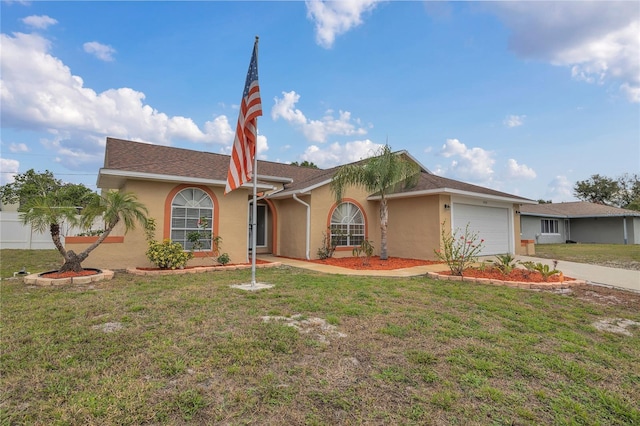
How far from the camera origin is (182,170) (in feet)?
34.9

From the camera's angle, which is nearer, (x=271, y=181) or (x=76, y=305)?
(x=76, y=305)

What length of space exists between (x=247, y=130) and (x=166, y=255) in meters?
4.77

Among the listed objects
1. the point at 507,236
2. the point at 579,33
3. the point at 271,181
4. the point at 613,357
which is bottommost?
the point at 613,357

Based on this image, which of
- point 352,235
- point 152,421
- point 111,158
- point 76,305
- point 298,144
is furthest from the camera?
point 298,144

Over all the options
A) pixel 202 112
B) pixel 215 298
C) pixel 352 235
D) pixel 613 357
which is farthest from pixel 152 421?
pixel 202 112

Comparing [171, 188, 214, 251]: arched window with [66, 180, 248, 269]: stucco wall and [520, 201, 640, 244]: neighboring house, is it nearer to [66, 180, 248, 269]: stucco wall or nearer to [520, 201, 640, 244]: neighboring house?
[66, 180, 248, 269]: stucco wall

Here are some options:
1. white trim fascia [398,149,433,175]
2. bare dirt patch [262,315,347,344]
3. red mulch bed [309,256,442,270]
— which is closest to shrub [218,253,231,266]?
red mulch bed [309,256,442,270]

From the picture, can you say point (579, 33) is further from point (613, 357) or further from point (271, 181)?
point (271, 181)

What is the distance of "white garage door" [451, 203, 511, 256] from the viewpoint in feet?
44.1

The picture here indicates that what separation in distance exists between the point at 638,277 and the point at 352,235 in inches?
371

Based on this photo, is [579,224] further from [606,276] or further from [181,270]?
[181,270]

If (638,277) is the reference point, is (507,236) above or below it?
above

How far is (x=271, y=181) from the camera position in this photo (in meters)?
15.4

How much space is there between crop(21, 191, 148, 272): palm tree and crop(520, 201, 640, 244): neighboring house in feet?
89.5
